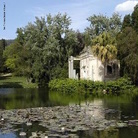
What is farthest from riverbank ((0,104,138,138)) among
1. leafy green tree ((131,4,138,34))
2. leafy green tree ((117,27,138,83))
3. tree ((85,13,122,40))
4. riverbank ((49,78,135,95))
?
tree ((85,13,122,40))

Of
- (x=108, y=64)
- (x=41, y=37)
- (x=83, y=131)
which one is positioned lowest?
(x=83, y=131)

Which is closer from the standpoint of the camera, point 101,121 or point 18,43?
point 101,121

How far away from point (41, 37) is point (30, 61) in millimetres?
7065

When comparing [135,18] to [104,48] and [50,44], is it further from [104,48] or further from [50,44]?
[50,44]

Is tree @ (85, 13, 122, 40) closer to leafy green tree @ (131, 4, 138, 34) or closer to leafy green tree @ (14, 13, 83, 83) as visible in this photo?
leafy green tree @ (14, 13, 83, 83)

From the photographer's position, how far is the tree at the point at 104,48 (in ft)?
159

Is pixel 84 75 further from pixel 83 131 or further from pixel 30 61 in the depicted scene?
pixel 83 131

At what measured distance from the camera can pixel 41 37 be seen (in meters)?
63.2

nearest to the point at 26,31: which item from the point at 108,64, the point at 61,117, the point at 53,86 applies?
the point at 53,86

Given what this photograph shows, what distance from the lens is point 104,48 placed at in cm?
4841

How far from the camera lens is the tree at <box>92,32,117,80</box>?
48344 millimetres

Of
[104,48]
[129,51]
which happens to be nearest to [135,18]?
[129,51]

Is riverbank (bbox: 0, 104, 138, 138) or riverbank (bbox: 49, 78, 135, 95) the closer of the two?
riverbank (bbox: 0, 104, 138, 138)

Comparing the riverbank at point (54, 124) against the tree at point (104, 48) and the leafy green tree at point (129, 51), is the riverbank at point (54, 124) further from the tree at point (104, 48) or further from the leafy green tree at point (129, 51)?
the tree at point (104, 48)
